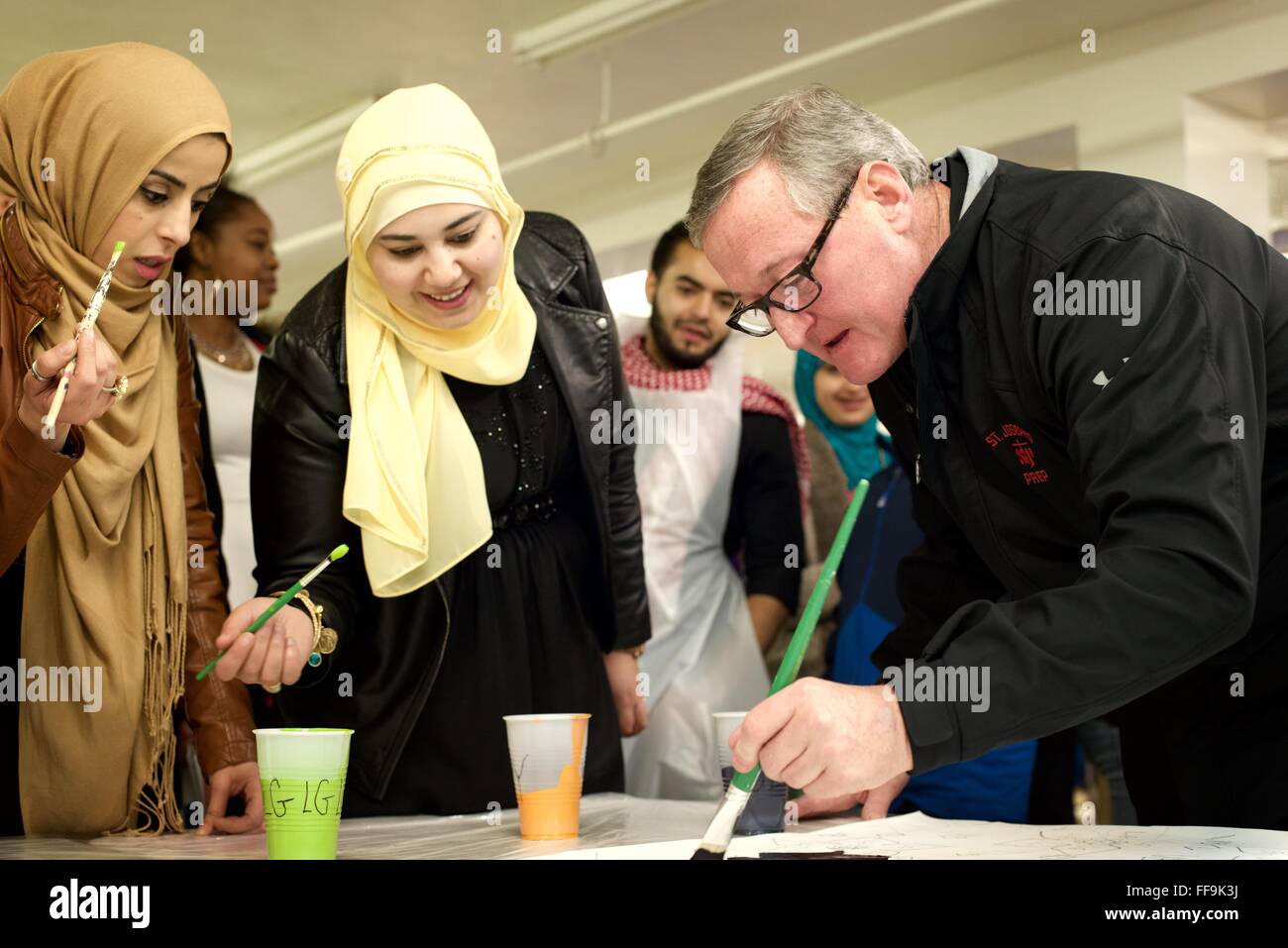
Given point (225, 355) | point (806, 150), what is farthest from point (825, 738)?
point (225, 355)

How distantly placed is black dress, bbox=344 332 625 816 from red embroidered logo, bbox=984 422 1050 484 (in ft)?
2.52

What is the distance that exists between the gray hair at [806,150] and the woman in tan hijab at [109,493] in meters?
0.71

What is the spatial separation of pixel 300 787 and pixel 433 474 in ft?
2.33

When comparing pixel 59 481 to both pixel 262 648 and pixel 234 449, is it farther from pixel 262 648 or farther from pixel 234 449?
pixel 234 449

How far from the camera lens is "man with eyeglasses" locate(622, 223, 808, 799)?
2.80m

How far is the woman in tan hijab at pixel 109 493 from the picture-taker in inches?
62.1

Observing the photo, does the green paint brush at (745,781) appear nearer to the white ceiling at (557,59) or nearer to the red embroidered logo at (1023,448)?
the red embroidered logo at (1023,448)

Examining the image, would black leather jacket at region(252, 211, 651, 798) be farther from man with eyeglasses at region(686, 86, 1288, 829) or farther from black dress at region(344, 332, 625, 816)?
man with eyeglasses at region(686, 86, 1288, 829)

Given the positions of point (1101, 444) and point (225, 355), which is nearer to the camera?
point (1101, 444)

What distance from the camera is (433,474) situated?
1.79 meters

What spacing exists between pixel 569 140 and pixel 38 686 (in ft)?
5.76

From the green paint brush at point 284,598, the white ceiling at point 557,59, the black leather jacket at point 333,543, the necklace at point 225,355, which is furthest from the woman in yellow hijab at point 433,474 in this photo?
the necklace at point 225,355

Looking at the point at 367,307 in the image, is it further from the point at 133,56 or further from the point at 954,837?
the point at 954,837
